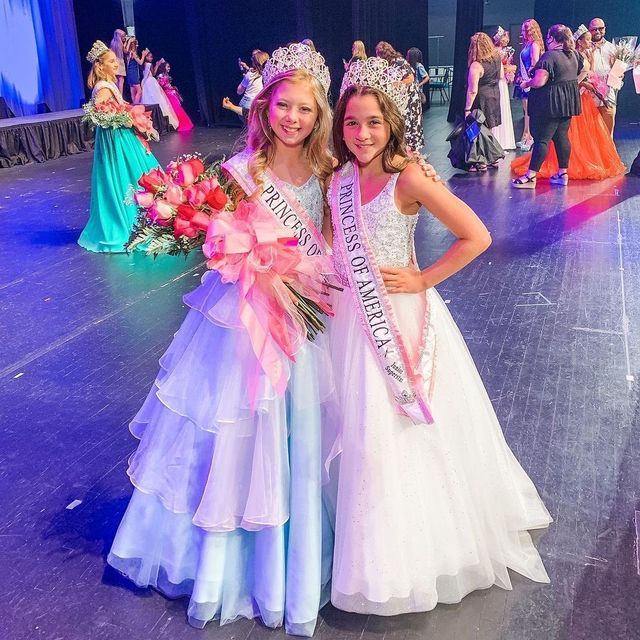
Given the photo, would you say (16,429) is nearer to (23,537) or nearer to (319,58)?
(23,537)

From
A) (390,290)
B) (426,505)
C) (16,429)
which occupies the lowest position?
(16,429)

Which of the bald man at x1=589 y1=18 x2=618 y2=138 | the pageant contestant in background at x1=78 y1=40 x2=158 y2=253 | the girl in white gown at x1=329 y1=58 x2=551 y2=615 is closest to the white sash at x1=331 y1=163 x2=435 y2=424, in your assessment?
the girl in white gown at x1=329 y1=58 x2=551 y2=615

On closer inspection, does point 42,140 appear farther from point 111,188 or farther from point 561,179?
point 561,179

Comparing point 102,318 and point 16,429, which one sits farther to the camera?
point 102,318

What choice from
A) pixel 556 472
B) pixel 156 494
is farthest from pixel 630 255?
pixel 156 494

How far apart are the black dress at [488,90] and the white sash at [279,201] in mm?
5570

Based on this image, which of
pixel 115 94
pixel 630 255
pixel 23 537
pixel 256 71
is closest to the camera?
pixel 23 537

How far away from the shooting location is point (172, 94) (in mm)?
11875

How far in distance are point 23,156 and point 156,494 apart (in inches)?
320

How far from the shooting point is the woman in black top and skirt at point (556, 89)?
5.39 m

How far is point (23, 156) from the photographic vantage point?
8.52 metres

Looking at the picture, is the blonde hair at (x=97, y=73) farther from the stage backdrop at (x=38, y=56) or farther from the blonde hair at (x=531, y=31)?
the stage backdrop at (x=38, y=56)

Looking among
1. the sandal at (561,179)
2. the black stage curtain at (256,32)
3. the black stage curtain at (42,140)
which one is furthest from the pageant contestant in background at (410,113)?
the black stage curtain at (256,32)

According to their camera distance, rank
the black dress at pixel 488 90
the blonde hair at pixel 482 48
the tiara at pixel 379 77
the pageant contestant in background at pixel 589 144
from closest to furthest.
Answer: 1. the tiara at pixel 379 77
2. the pageant contestant in background at pixel 589 144
3. the blonde hair at pixel 482 48
4. the black dress at pixel 488 90
